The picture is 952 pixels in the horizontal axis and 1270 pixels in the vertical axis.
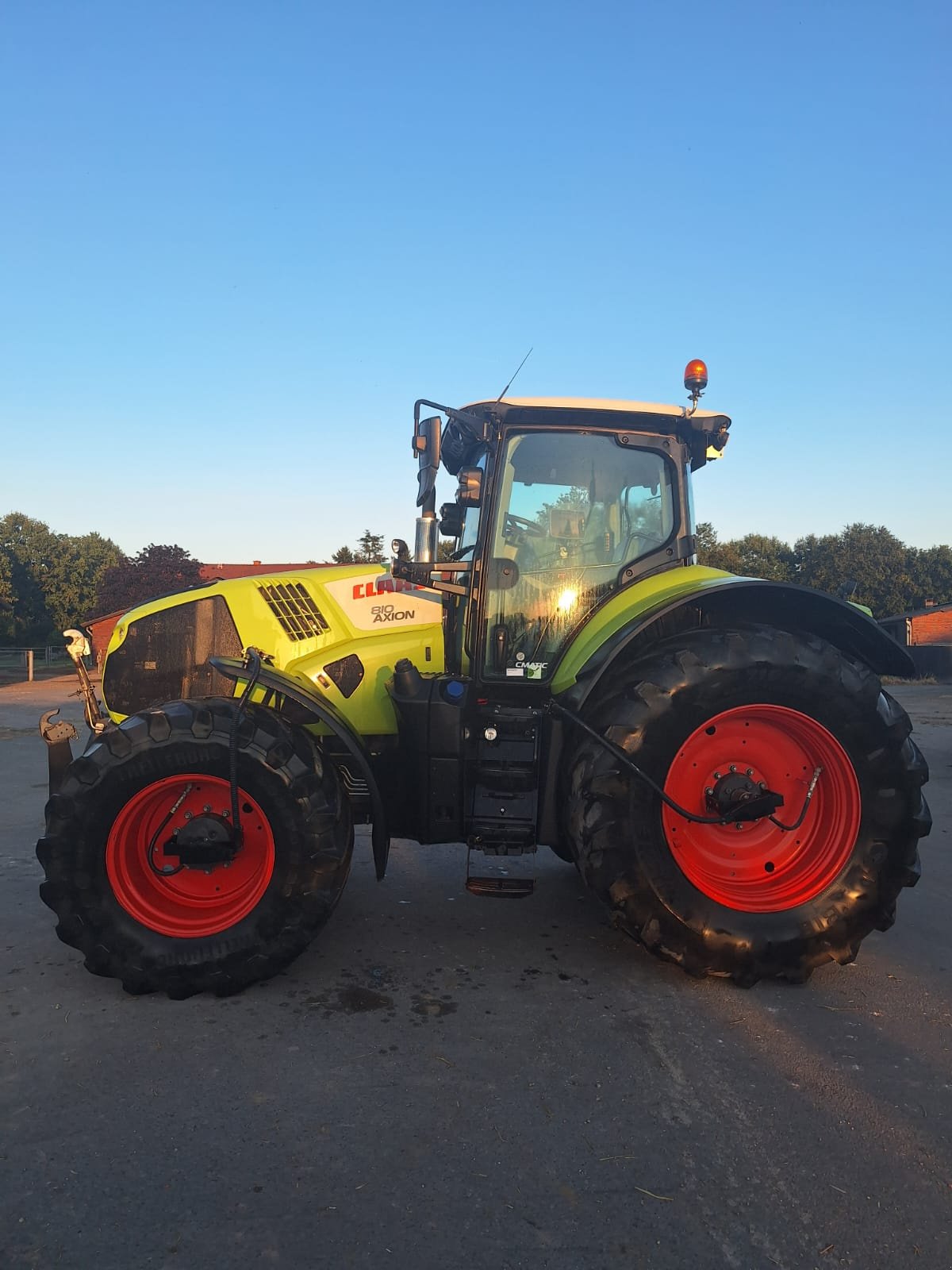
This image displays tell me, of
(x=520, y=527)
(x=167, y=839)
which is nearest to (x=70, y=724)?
(x=167, y=839)

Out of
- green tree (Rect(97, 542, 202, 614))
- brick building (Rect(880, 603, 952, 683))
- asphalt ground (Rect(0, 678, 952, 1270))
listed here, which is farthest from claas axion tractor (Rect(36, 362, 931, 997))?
brick building (Rect(880, 603, 952, 683))

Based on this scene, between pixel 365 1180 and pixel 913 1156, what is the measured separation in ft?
5.29

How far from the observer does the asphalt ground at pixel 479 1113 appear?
2.00 m

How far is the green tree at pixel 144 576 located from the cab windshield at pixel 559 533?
117 feet

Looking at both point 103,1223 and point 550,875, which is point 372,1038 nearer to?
point 103,1223

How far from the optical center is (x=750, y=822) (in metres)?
3.64

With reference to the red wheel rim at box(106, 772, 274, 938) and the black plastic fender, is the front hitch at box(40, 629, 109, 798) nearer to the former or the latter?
the red wheel rim at box(106, 772, 274, 938)

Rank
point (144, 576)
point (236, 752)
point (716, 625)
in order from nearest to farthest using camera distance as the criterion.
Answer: point (236, 752), point (716, 625), point (144, 576)

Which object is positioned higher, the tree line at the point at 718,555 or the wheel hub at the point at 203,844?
the tree line at the point at 718,555

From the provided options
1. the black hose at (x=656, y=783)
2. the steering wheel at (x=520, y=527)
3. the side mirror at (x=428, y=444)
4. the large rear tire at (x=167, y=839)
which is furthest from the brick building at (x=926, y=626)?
the large rear tire at (x=167, y=839)

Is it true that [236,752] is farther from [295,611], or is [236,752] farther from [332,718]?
[295,611]

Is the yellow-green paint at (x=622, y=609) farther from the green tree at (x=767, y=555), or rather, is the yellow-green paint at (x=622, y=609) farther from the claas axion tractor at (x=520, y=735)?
the green tree at (x=767, y=555)

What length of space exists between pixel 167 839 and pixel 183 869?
149 mm

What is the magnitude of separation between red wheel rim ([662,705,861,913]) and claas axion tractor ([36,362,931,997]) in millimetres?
12
